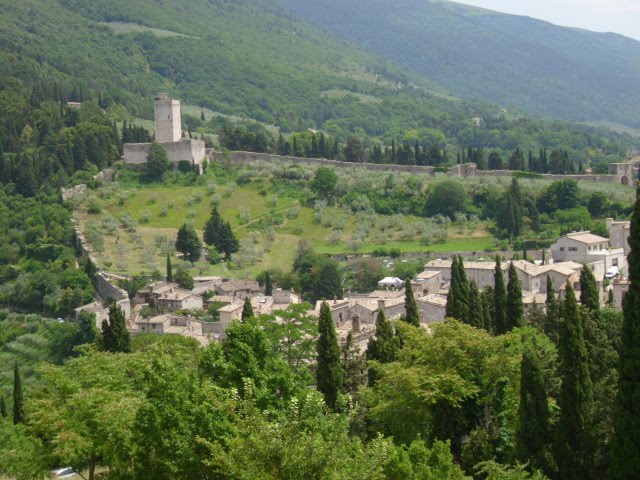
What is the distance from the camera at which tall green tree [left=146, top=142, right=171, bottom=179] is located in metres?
88.1

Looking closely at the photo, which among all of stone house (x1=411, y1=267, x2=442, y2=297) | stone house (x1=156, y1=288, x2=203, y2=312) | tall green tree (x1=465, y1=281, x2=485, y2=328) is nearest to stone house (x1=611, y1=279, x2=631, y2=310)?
stone house (x1=411, y1=267, x2=442, y2=297)

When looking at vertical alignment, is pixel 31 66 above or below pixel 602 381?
above

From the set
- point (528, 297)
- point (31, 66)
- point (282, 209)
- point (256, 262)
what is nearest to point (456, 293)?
point (528, 297)

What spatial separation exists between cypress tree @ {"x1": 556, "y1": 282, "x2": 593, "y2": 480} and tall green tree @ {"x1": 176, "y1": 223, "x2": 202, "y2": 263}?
48.0 meters

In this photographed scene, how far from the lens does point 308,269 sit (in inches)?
2697

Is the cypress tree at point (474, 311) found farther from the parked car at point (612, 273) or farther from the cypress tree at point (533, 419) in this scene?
the parked car at point (612, 273)

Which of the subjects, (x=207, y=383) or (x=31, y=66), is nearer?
(x=207, y=383)

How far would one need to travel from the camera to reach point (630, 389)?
872 inches

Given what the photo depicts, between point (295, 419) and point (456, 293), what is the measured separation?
22277mm

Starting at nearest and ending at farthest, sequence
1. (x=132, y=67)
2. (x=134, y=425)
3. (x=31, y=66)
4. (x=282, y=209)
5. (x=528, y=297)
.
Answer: (x=134, y=425) < (x=528, y=297) < (x=282, y=209) < (x=31, y=66) < (x=132, y=67)

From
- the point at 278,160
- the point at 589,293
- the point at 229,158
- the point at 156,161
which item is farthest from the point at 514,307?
the point at 229,158

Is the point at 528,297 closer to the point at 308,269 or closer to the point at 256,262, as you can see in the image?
the point at 308,269

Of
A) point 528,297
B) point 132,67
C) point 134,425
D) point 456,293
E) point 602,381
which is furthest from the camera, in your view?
point 132,67

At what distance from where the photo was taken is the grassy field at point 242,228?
236ft
